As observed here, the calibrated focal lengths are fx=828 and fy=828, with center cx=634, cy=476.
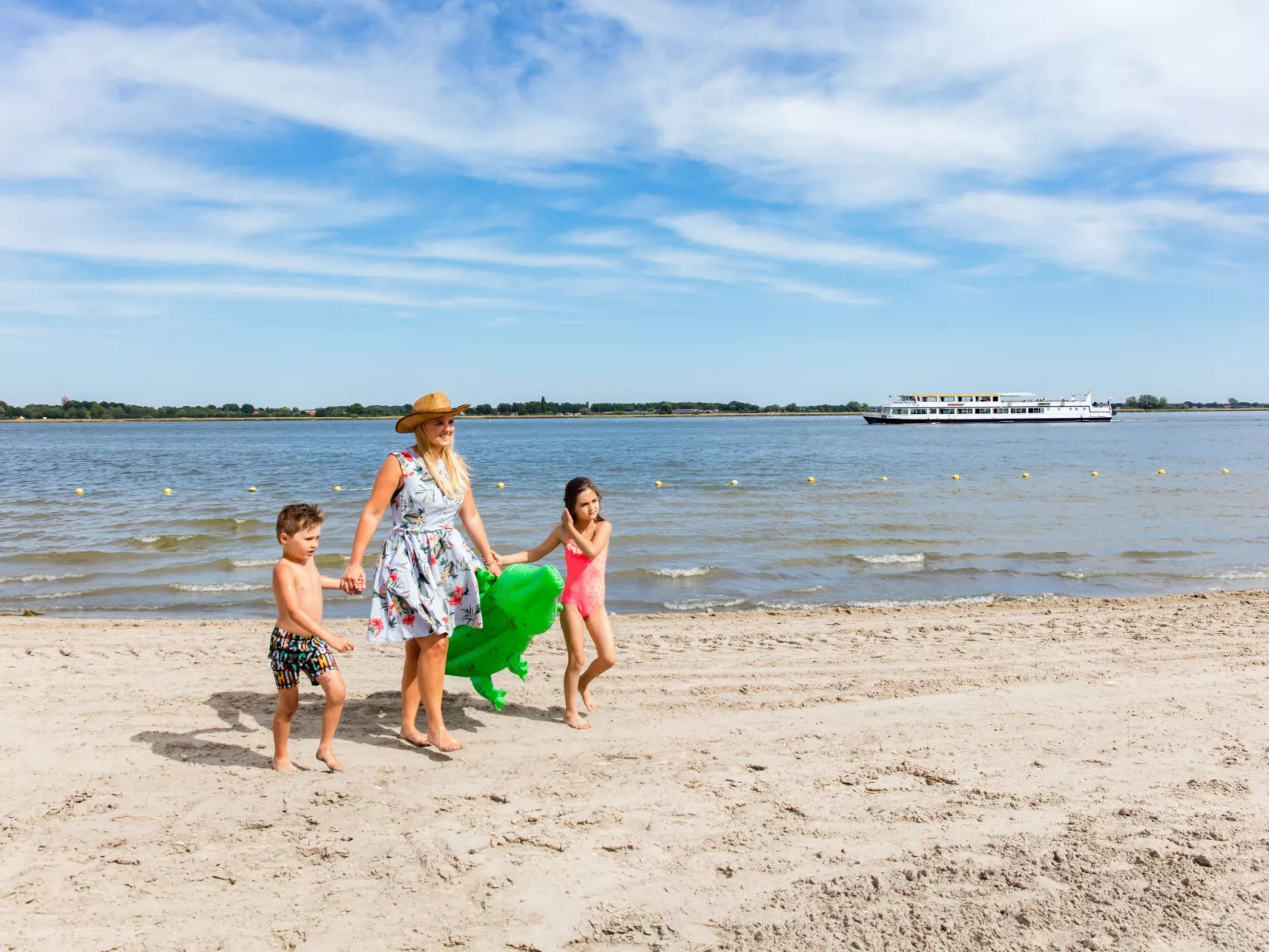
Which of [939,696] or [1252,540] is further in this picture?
[1252,540]

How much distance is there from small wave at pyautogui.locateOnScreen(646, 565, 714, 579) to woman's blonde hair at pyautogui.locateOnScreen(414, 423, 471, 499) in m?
7.33

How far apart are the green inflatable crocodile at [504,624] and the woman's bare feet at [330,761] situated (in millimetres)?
903

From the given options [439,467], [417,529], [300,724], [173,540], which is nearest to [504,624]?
[417,529]

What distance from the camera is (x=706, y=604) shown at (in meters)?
10.2

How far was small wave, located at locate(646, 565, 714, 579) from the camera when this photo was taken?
38.4 ft

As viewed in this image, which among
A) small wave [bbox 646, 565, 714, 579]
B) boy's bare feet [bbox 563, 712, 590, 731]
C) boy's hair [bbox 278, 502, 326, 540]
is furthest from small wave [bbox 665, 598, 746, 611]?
boy's hair [bbox 278, 502, 326, 540]

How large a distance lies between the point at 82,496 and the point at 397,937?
2420cm

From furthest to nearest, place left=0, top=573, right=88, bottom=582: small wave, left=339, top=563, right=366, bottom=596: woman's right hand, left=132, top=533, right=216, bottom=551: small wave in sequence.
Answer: left=132, top=533, right=216, bottom=551: small wave → left=0, top=573, right=88, bottom=582: small wave → left=339, top=563, right=366, bottom=596: woman's right hand

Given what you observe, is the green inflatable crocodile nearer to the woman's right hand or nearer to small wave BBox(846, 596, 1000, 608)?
the woman's right hand

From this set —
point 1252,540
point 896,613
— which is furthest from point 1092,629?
point 1252,540

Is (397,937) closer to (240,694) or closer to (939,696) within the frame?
(240,694)

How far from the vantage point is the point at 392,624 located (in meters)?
4.42

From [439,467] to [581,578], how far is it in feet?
3.91

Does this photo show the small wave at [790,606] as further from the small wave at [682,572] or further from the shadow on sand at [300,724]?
the shadow on sand at [300,724]
